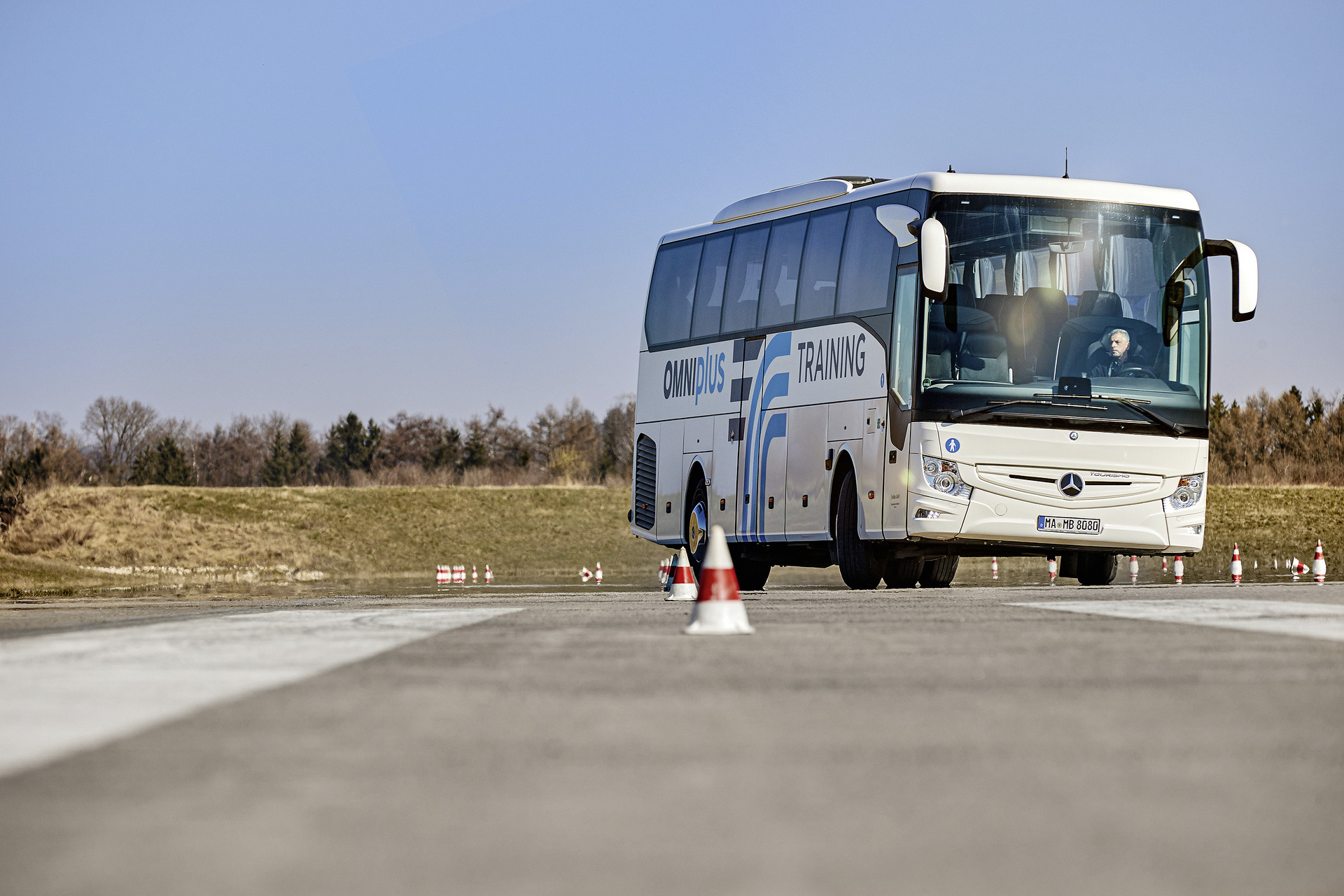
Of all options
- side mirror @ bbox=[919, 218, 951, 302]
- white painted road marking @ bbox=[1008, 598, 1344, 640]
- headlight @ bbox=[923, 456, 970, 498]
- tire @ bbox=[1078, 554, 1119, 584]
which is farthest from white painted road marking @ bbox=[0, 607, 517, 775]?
tire @ bbox=[1078, 554, 1119, 584]

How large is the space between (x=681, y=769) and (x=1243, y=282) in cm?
1657

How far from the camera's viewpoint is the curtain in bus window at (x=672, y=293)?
26.3m

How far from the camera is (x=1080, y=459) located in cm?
2069

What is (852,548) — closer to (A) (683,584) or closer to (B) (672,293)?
(A) (683,584)

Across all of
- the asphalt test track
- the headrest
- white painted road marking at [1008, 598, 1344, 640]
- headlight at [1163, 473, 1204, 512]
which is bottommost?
the asphalt test track

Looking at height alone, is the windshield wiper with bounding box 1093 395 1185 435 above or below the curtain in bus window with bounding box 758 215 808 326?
below

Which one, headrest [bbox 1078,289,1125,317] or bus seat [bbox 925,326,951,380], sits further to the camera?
headrest [bbox 1078,289,1125,317]

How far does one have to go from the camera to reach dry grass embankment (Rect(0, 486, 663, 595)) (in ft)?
235

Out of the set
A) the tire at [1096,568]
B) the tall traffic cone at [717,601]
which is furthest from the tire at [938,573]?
the tall traffic cone at [717,601]

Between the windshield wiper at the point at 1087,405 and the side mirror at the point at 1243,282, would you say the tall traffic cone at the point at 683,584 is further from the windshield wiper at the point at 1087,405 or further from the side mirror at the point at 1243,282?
the side mirror at the point at 1243,282

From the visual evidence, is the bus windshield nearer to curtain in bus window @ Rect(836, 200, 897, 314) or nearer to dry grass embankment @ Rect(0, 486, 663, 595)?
curtain in bus window @ Rect(836, 200, 897, 314)

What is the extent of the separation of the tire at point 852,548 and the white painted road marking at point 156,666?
24.8 ft

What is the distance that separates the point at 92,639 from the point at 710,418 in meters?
14.1

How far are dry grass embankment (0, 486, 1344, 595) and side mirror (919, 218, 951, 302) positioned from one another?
38398 millimetres
